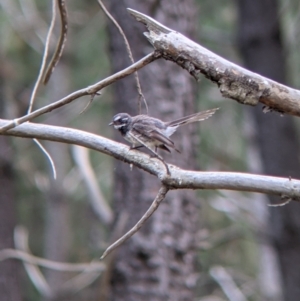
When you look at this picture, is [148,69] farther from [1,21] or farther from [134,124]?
[1,21]

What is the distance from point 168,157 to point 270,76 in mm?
2845

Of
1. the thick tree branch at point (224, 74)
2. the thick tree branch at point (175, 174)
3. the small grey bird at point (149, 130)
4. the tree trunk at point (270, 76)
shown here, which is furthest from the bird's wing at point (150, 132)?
the tree trunk at point (270, 76)

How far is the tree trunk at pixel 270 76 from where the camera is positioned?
23.5 feet

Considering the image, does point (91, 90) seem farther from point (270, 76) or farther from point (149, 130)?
point (270, 76)

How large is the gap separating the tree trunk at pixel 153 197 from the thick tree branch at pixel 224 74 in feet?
9.14

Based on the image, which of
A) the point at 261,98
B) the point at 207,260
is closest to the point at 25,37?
the point at 207,260

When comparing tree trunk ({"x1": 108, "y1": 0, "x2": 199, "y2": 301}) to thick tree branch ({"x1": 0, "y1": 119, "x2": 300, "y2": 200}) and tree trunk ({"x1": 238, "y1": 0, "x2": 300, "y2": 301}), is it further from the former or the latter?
thick tree branch ({"x1": 0, "y1": 119, "x2": 300, "y2": 200})

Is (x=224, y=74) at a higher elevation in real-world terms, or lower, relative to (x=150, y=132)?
lower

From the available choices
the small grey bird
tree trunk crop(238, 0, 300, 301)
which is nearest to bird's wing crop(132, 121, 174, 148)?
the small grey bird

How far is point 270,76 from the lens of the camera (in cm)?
732

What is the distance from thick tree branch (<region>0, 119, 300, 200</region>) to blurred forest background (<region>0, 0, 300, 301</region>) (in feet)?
8.67

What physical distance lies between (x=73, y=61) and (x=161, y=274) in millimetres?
9565

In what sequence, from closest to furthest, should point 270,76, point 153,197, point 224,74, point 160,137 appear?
point 224,74 → point 160,137 → point 153,197 → point 270,76

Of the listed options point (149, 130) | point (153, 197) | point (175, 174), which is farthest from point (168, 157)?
point (175, 174)
